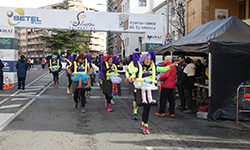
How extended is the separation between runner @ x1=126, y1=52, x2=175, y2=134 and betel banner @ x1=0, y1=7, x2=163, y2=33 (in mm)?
12105

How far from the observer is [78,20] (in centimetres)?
1823

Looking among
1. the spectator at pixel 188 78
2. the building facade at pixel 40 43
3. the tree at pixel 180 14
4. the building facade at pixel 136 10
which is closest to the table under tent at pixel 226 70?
the spectator at pixel 188 78

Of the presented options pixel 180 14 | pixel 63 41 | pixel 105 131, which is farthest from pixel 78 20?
pixel 63 41

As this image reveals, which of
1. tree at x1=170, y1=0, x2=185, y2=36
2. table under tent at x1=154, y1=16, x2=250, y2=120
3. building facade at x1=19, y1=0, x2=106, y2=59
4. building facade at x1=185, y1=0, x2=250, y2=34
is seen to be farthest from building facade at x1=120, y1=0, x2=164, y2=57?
building facade at x1=19, y1=0, x2=106, y2=59

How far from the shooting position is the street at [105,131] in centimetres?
566

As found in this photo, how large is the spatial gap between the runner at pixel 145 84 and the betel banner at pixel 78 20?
12105mm

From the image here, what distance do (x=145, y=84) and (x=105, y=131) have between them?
1531mm

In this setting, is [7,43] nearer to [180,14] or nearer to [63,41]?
[180,14]

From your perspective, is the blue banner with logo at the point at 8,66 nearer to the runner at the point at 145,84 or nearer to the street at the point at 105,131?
the street at the point at 105,131

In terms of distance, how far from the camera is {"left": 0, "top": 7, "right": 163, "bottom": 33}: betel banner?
17594mm

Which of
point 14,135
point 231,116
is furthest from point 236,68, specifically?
point 14,135

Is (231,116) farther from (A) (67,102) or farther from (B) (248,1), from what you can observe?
(B) (248,1)

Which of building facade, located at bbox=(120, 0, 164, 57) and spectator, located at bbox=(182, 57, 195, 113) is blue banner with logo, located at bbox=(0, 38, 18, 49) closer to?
spectator, located at bbox=(182, 57, 195, 113)

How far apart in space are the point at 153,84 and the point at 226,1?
15.2 metres
